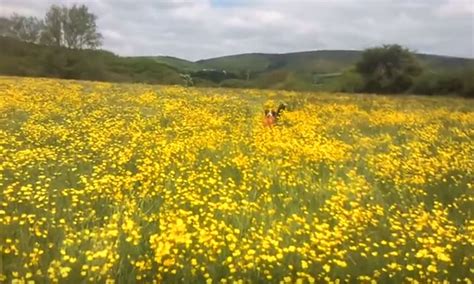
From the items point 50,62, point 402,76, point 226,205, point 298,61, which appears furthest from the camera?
point 298,61

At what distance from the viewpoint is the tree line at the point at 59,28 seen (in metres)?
62.4

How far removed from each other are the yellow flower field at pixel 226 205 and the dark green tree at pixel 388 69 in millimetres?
38083

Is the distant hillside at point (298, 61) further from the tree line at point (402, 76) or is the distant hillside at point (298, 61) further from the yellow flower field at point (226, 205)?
the yellow flower field at point (226, 205)

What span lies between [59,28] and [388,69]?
3960cm

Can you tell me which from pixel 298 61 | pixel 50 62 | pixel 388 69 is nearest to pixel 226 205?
pixel 388 69

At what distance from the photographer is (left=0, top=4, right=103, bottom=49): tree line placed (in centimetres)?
6241

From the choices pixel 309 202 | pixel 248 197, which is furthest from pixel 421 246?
pixel 248 197

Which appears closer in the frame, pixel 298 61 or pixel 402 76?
pixel 402 76

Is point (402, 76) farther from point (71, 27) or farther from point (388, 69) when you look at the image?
point (71, 27)

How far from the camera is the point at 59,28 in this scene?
2485 inches

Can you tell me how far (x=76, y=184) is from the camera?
8.12 m

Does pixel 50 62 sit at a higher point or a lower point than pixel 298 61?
lower

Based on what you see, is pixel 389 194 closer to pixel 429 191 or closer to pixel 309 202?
pixel 429 191

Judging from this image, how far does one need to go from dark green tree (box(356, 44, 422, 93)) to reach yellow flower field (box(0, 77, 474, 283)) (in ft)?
125
